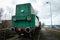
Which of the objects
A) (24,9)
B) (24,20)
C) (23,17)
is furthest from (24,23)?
(24,9)

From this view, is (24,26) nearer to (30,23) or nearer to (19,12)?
(30,23)

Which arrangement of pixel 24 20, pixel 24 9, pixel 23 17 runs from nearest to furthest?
1. pixel 24 20
2. pixel 23 17
3. pixel 24 9

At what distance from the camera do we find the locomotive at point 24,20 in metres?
18.0

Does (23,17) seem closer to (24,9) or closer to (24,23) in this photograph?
(24,23)

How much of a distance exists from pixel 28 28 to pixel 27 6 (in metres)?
3.47

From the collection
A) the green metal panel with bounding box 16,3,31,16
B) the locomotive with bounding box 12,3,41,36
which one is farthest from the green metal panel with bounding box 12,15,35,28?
the green metal panel with bounding box 16,3,31,16

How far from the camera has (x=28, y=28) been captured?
57.3ft

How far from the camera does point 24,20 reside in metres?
18.6

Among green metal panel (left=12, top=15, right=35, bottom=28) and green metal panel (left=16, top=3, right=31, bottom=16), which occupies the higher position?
green metal panel (left=16, top=3, right=31, bottom=16)

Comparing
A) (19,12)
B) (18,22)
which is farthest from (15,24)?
(19,12)

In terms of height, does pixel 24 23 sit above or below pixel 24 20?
below

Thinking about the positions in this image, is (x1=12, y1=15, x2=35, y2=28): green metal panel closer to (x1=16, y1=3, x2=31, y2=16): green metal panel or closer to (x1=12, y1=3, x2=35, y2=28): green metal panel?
(x1=12, y1=3, x2=35, y2=28): green metal panel

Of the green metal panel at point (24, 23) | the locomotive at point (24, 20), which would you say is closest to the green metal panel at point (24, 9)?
the locomotive at point (24, 20)

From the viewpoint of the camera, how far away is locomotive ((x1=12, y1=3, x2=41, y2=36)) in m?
18.0
